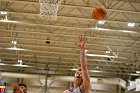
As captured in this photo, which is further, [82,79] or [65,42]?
[65,42]

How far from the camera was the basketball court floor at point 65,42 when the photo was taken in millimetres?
14180

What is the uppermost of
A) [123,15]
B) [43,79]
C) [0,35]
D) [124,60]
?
[123,15]

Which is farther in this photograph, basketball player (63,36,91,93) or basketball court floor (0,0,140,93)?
basketball court floor (0,0,140,93)

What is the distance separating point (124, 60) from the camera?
2167cm

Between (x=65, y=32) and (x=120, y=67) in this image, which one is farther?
(x=120, y=67)

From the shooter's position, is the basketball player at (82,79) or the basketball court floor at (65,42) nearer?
the basketball player at (82,79)

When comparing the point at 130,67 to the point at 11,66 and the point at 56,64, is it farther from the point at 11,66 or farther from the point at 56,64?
the point at 11,66

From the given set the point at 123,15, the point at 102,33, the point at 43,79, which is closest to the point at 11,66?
the point at 43,79

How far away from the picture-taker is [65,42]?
720 inches

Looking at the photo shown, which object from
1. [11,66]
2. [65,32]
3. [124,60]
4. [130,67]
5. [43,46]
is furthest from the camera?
[11,66]

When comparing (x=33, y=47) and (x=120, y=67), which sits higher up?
(x=33, y=47)

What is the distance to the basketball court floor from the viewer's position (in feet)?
46.5

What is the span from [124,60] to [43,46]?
20.3ft

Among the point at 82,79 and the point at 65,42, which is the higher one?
the point at 82,79
